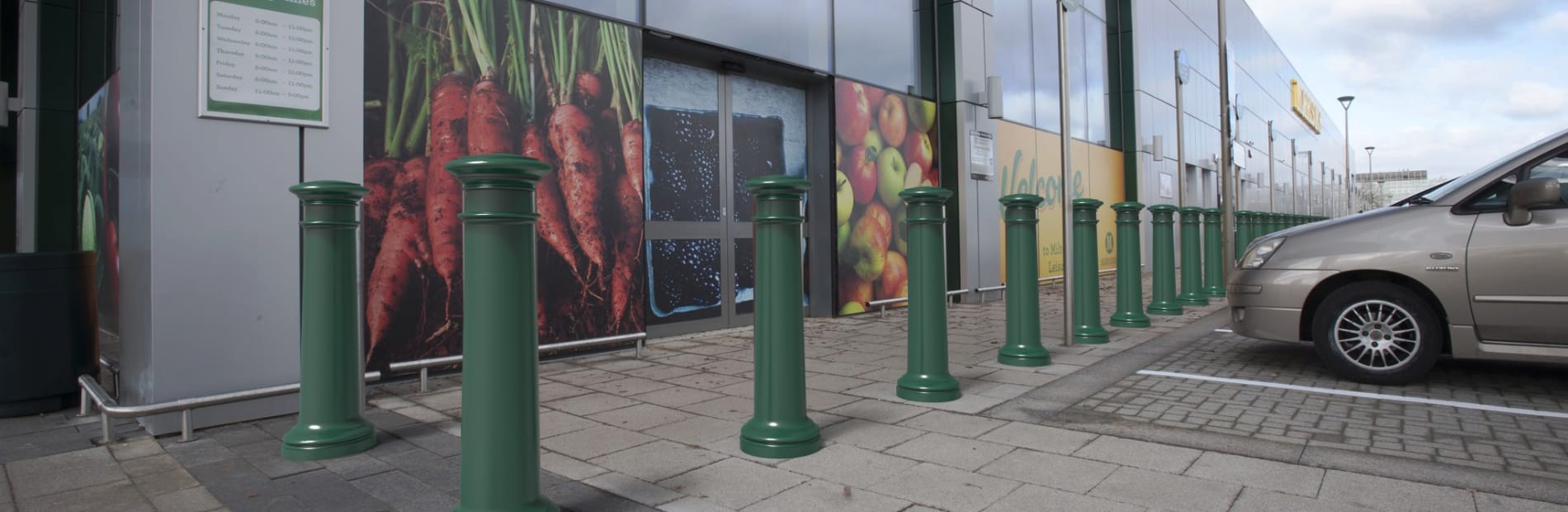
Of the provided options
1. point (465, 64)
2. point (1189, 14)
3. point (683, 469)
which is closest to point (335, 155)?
point (465, 64)

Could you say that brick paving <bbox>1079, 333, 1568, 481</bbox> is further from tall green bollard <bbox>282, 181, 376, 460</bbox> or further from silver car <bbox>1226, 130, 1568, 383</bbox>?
tall green bollard <bbox>282, 181, 376, 460</bbox>

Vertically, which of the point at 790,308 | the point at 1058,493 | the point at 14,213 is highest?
the point at 14,213

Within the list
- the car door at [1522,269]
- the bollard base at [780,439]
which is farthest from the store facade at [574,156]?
the car door at [1522,269]

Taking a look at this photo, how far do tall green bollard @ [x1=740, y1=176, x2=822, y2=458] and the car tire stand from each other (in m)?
3.56

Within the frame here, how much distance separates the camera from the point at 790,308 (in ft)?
11.3

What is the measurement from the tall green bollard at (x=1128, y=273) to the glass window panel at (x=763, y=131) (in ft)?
10.5

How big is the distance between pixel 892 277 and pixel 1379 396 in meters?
6.11

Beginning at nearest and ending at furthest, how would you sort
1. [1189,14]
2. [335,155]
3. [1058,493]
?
[1058,493] < [335,155] < [1189,14]

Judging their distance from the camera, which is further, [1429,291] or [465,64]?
[465,64]

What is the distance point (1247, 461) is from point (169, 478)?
4.38 m

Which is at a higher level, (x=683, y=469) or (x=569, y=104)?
(x=569, y=104)

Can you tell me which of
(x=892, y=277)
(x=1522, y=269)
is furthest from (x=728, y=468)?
(x=892, y=277)

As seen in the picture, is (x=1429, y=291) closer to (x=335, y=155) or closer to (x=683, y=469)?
(x=683, y=469)

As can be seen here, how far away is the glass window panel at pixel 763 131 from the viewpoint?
8.55m
